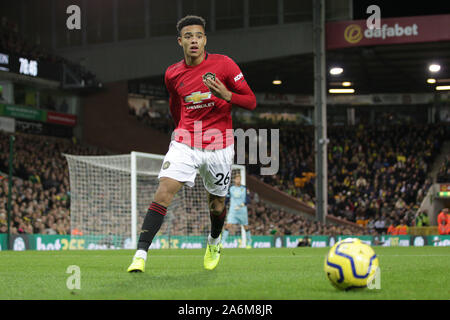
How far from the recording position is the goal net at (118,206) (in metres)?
18.7

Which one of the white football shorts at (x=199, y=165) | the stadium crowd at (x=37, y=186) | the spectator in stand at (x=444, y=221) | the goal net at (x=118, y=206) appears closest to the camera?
the white football shorts at (x=199, y=165)

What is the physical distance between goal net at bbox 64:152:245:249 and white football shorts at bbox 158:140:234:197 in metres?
10.6

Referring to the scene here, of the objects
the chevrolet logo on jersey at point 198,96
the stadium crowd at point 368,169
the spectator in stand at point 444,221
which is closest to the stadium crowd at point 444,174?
the stadium crowd at point 368,169

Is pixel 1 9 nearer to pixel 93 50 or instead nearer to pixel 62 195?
pixel 93 50

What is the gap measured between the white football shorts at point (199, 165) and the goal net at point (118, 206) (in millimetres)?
10574

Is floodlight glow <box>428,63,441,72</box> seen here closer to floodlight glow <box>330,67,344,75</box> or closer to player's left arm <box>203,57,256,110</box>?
floodlight glow <box>330,67,344,75</box>

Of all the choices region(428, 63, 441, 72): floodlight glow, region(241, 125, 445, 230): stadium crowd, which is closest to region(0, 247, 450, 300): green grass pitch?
region(241, 125, 445, 230): stadium crowd

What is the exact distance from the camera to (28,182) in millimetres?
22344

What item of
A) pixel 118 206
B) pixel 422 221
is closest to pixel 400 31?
pixel 422 221

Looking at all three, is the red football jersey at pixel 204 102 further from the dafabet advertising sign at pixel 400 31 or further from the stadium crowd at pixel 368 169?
the dafabet advertising sign at pixel 400 31

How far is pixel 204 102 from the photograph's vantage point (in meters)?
6.53

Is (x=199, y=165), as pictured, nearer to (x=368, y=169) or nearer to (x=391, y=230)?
(x=391, y=230)

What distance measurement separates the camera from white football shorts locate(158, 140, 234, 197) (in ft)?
20.8
